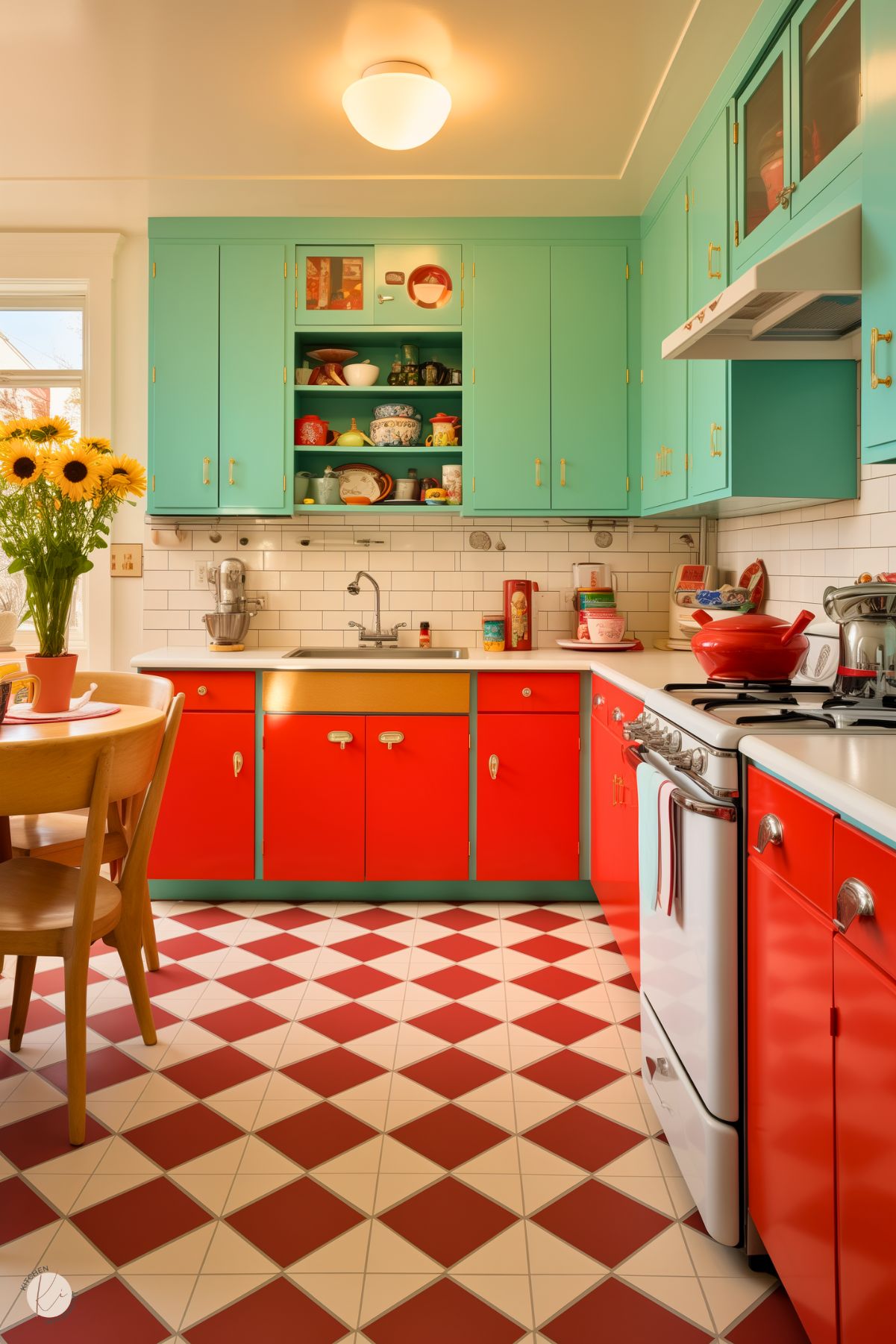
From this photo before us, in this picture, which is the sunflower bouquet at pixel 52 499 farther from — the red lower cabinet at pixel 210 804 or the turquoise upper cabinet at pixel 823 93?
the turquoise upper cabinet at pixel 823 93

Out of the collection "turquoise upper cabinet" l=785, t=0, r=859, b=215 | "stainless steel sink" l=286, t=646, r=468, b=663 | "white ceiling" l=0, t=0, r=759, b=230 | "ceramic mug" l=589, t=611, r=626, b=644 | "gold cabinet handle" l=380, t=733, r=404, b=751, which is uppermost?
"white ceiling" l=0, t=0, r=759, b=230

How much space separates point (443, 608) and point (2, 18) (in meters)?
2.46

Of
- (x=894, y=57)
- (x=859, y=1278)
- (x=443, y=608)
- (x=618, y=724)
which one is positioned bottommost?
(x=859, y=1278)

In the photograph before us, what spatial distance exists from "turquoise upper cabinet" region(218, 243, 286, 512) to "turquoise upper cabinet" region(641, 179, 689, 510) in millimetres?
1415

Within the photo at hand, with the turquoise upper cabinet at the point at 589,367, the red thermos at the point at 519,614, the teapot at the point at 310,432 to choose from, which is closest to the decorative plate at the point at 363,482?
the teapot at the point at 310,432

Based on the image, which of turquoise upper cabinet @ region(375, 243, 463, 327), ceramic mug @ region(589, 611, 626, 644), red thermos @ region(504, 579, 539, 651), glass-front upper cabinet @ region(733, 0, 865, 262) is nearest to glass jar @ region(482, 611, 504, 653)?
red thermos @ region(504, 579, 539, 651)

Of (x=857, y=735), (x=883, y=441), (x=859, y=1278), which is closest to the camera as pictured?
(x=859, y=1278)

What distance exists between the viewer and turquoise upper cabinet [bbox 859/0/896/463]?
67.2 inches

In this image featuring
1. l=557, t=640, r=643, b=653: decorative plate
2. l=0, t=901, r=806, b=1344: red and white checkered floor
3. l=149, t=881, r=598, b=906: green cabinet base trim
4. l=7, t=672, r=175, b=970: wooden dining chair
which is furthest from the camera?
l=557, t=640, r=643, b=653: decorative plate

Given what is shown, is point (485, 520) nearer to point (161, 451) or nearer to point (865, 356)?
point (161, 451)

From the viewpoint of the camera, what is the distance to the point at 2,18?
2.57m

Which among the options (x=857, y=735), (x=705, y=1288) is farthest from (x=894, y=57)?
(x=705, y=1288)

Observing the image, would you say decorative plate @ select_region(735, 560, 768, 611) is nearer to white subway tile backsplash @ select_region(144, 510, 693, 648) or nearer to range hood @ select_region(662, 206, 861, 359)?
white subway tile backsplash @ select_region(144, 510, 693, 648)

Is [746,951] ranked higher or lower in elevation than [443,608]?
lower
